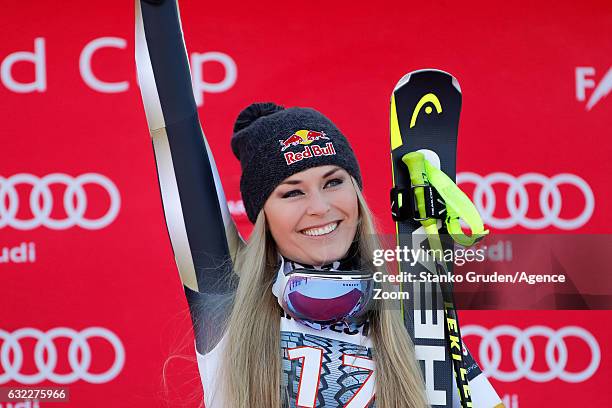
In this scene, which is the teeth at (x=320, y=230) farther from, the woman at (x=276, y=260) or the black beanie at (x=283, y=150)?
the black beanie at (x=283, y=150)

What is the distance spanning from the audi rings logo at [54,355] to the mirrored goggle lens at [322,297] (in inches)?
54.5

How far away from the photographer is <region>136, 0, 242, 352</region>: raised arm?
5.89 ft

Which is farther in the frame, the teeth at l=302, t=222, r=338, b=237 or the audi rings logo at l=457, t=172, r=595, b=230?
the audi rings logo at l=457, t=172, r=595, b=230

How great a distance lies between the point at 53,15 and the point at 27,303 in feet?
3.30

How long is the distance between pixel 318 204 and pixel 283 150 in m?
0.14

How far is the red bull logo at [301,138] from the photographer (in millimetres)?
1748

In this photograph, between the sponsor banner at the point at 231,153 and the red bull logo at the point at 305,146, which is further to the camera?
the sponsor banner at the point at 231,153

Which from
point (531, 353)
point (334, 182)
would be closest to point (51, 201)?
point (334, 182)

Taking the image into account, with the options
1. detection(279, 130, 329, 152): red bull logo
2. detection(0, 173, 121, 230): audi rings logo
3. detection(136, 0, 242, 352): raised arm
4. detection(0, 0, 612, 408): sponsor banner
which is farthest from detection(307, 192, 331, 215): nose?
detection(0, 173, 121, 230): audi rings logo

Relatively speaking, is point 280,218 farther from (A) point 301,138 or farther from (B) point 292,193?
(A) point 301,138

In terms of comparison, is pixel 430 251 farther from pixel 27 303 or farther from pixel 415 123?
pixel 27 303

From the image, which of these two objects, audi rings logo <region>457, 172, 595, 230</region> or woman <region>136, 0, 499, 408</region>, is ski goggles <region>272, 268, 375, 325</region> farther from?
audi rings logo <region>457, 172, 595, 230</region>

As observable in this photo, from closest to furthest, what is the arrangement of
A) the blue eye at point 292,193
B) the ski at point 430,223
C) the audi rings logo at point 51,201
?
the ski at point 430,223
the blue eye at point 292,193
the audi rings logo at point 51,201

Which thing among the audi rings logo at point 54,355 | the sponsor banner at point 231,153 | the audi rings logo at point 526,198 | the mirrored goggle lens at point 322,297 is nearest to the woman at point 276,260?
the mirrored goggle lens at point 322,297
